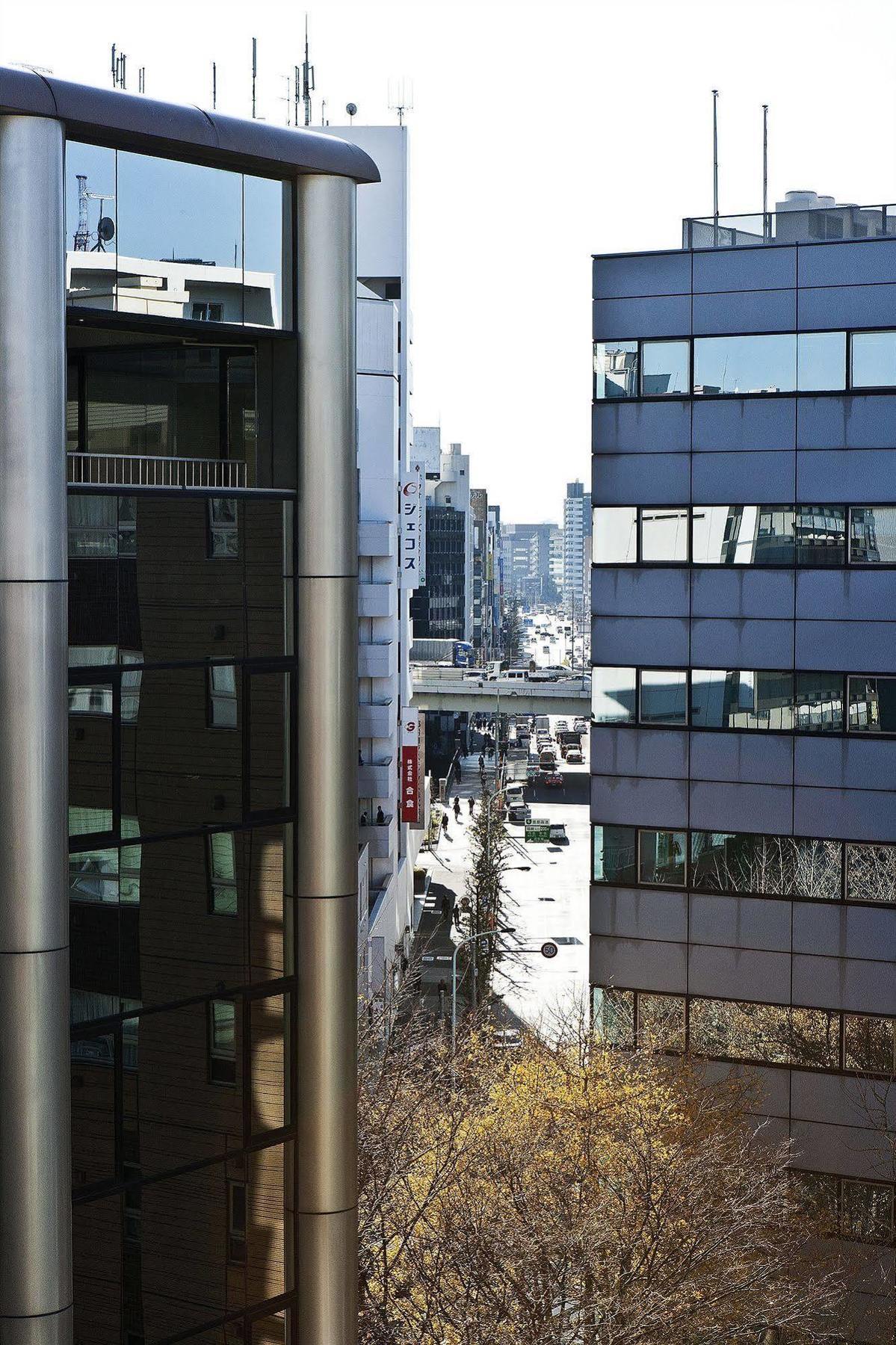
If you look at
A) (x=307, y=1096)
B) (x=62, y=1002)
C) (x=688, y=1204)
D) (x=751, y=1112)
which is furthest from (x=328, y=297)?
(x=751, y=1112)

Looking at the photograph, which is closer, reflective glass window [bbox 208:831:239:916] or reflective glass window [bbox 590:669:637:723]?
reflective glass window [bbox 208:831:239:916]

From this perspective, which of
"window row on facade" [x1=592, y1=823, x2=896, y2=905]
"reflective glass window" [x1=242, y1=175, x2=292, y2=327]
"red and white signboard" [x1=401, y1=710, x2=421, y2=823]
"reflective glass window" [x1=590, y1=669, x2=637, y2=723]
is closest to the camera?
"reflective glass window" [x1=242, y1=175, x2=292, y2=327]

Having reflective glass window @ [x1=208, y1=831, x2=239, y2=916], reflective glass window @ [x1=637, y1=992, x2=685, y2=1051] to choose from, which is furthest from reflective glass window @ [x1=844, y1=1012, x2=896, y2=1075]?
reflective glass window @ [x1=208, y1=831, x2=239, y2=916]

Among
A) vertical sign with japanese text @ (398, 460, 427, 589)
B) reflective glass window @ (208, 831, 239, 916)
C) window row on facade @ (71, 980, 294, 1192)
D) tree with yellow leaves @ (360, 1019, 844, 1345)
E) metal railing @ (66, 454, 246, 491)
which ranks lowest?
tree with yellow leaves @ (360, 1019, 844, 1345)

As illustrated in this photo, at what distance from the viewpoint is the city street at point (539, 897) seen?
54219 mm

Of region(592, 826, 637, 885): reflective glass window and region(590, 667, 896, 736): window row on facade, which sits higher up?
region(590, 667, 896, 736): window row on facade

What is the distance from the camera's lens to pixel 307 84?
58.5 meters

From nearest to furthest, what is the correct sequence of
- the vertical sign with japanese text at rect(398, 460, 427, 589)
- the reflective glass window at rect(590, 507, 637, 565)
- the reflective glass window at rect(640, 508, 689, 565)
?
the reflective glass window at rect(640, 508, 689, 565) → the reflective glass window at rect(590, 507, 637, 565) → the vertical sign with japanese text at rect(398, 460, 427, 589)

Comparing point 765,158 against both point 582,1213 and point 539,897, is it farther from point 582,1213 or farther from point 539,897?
point 539,897

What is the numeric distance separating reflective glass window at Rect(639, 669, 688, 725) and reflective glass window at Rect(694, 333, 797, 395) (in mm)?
5471

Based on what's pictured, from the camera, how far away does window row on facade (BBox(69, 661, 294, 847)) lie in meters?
10.8

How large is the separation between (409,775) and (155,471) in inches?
1883

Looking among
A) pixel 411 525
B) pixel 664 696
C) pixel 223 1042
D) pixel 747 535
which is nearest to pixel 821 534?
pixel 747 535

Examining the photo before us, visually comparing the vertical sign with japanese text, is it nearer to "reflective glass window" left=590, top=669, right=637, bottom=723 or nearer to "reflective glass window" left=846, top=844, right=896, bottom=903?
"reflective glass window" left=590, top=669, right=637, bottom=723
